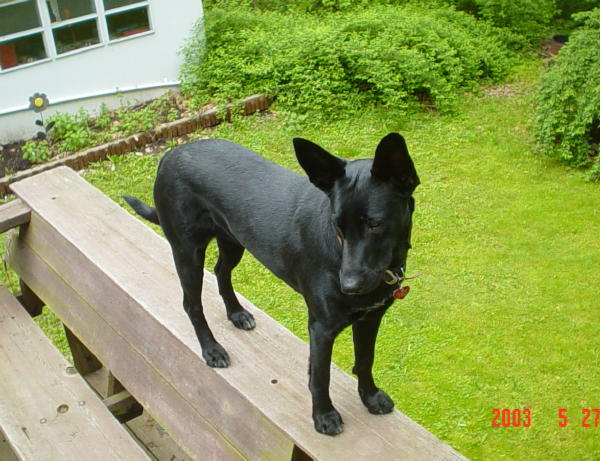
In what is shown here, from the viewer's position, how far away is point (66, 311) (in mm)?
3902

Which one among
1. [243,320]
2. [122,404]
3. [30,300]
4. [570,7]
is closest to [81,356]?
[30,300]

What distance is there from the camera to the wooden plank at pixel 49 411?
119 inches

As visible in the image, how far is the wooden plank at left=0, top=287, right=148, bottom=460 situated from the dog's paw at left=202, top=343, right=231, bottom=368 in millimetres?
518

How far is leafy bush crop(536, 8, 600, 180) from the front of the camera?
263 inches

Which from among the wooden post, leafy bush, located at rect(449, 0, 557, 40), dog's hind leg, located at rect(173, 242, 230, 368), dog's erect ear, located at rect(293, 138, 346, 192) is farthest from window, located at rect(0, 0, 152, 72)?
dog's erect ear, located at rect(293, 138, 346, 192)

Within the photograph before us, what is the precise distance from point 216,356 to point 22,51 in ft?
21.0

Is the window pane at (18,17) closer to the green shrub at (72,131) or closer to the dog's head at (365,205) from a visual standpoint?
the green shrub at (72,131)

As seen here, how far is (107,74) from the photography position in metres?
8.61

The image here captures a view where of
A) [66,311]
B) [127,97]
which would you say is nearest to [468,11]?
[127,97]

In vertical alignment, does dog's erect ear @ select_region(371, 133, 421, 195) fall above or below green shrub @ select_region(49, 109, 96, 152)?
above

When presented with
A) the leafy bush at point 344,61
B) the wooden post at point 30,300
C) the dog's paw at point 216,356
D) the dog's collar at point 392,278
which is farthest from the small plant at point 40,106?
the dog's collar at point 392,278

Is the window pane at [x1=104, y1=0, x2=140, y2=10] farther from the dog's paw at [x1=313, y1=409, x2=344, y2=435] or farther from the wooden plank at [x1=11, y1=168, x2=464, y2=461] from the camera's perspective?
the dog's paw at [x1=313, y1=409, x2=344, y2=435]

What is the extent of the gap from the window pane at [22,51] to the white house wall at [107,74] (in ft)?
0.40

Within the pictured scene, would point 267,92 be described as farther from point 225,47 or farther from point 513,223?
point 513,223
